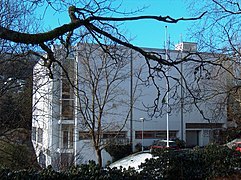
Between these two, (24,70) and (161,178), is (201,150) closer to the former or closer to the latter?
(161,178)

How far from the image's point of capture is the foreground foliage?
593cm

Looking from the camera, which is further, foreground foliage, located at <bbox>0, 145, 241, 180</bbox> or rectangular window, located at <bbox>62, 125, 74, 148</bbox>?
rectangular window, located at <bbox>62, 125, 74, 148</bbox>

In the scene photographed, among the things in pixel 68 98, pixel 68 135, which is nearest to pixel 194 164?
pixel 68 98

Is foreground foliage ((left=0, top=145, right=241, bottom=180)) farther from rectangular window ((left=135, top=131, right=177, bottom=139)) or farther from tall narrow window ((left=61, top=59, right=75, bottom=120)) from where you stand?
rectangular window ((left=135, top=131, right=177, bottom=139))

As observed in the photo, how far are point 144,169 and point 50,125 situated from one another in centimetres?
1996

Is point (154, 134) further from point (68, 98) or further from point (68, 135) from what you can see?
point (68, 98)

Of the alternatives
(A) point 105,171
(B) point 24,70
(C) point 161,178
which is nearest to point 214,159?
(C) point 161,178

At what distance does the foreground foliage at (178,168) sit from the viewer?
5930 mm

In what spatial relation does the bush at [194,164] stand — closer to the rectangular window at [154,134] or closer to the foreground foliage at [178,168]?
the foreground foliage at [178,168]

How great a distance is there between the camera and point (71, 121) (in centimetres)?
2497

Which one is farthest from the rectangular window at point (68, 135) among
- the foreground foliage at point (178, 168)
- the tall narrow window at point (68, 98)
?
the foreground foliage at point (178, 168)

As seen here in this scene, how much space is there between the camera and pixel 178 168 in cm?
734

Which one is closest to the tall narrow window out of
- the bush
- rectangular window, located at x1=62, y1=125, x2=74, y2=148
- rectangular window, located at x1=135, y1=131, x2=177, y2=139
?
rectangular window, located at x1=62, y1=125, x2=74, y2=148

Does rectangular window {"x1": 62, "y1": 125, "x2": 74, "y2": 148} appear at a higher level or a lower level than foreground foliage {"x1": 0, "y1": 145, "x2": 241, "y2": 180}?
lower
